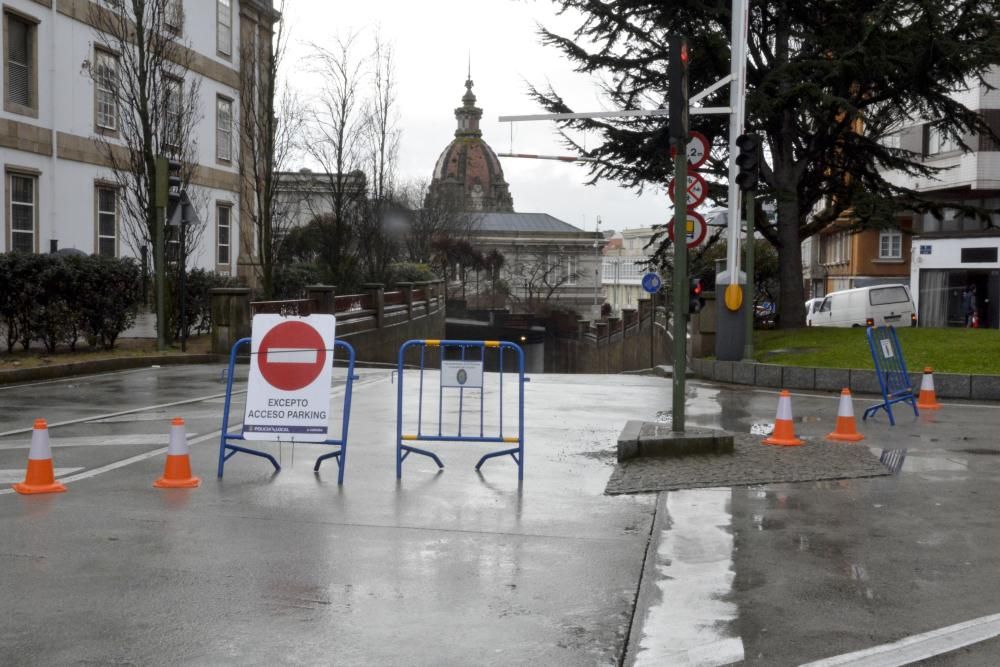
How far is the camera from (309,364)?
9594 millimetres

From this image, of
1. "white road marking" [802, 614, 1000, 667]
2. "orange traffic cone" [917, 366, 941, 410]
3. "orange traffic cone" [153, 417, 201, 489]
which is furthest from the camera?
"orange traffic cone" [917, 366, 941, 410]

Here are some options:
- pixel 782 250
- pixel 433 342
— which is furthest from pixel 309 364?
pixel 782 250

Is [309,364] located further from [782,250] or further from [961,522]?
[782,250]

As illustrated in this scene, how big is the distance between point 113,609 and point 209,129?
1240 inches

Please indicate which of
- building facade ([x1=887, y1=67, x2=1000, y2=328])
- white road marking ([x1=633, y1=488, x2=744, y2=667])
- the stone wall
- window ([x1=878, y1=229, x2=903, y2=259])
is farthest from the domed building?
white road marking ([x1=633, y1=488, x2=744, y2=667])

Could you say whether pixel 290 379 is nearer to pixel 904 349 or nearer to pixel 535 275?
pixel 904 349

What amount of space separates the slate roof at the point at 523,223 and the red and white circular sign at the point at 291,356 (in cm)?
10746

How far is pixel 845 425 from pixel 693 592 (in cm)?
680

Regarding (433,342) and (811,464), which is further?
(811,464)

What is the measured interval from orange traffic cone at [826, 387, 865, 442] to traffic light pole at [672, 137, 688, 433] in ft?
7.71

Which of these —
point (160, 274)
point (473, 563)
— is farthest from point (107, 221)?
point (473, 563)

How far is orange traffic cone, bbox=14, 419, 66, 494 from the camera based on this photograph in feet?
27.7

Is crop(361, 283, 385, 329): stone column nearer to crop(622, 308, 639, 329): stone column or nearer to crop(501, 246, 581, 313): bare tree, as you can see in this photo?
crop(622, 308, 639, 329): stone column

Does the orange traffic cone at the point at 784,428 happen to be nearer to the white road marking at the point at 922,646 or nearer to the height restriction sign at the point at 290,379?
the height restriction sign at the point at 290,379
